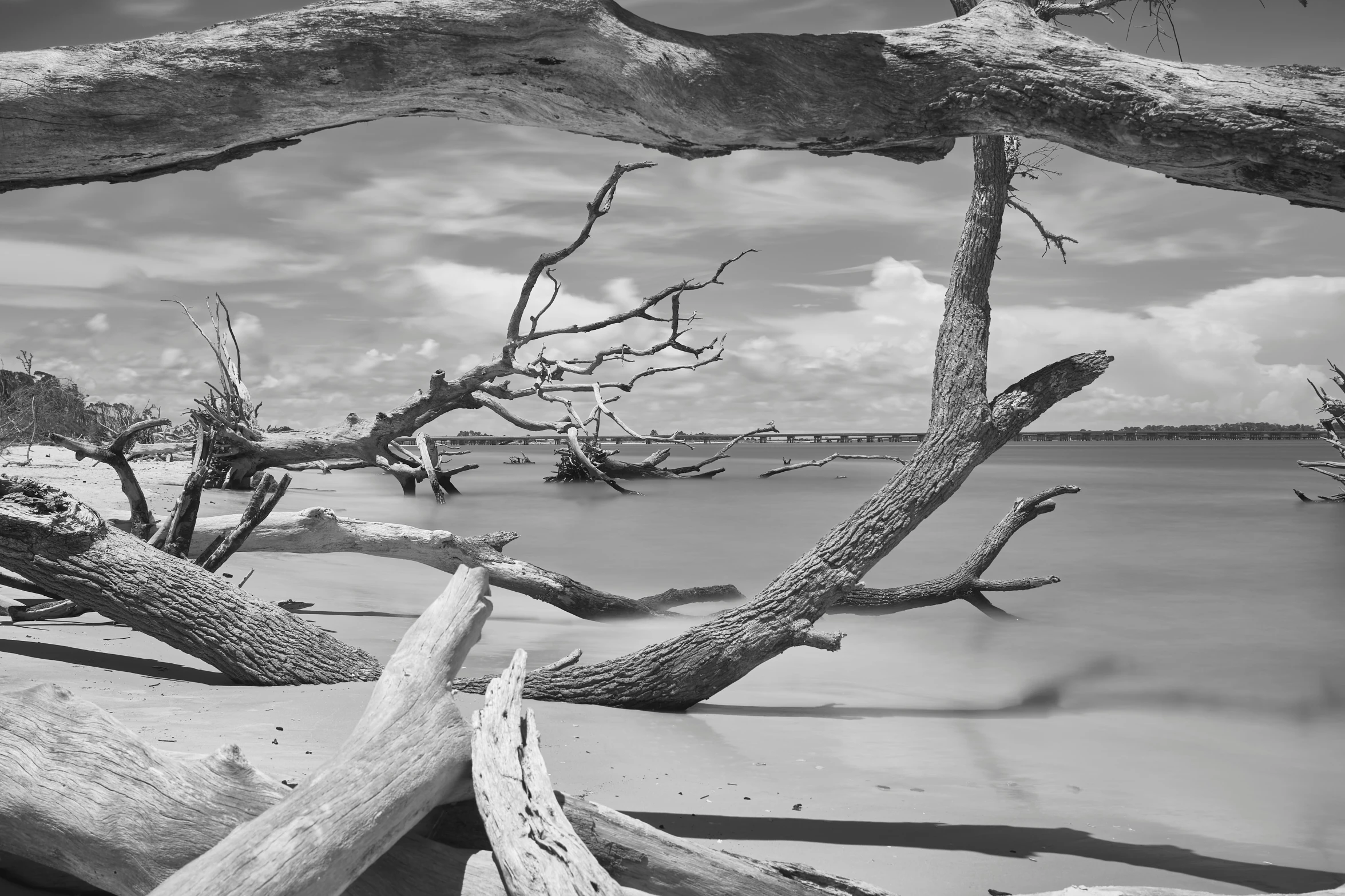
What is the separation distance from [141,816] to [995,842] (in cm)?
295

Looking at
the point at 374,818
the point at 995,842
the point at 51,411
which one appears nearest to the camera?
the point at 374,818

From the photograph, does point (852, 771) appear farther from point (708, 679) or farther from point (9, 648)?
point (9, 648)

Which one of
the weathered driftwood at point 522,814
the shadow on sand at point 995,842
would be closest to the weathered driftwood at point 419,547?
the shadow on sand at point 995,842

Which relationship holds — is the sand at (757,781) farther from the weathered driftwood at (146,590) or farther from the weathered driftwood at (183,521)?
the weathered driftwood at (183,521)

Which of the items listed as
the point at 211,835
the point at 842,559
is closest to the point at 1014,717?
the point at 842,559

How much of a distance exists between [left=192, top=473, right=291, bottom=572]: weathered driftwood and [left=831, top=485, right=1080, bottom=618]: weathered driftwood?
4.67m

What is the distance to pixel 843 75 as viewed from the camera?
241cm

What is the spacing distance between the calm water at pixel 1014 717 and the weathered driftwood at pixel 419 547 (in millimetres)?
282

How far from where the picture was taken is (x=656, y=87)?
7.73 feet

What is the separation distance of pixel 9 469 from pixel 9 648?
15531mm

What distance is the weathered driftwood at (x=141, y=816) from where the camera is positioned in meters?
2.41

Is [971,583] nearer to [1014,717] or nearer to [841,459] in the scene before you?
[1014,717]

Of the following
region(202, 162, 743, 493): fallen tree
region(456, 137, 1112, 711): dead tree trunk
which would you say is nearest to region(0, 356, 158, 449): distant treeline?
region(202, 162, 743, 493): fallen tree

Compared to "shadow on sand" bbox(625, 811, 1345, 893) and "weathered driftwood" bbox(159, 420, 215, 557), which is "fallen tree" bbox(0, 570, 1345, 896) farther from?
"weathered driftwood" bbox(159, 420, 215, 557)
